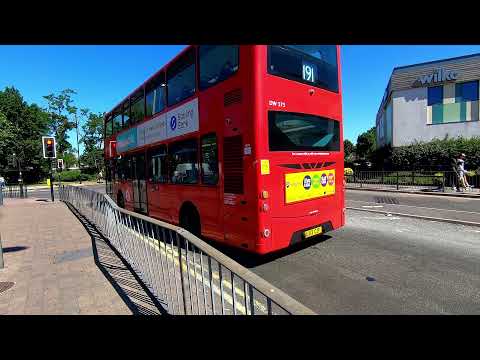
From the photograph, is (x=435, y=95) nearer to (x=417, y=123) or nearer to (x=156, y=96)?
(x=417, y=123)

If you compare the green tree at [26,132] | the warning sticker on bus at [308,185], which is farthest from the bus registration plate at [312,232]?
the green tree at [26,132]

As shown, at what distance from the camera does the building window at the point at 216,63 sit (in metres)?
5.01

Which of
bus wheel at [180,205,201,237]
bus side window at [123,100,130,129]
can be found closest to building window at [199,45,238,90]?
bus wheel at [180,205,201,237]

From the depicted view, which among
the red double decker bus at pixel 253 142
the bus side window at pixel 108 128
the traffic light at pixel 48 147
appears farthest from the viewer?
the traffic light at pixel 48 147

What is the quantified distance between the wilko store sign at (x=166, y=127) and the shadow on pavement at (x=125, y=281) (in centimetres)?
300

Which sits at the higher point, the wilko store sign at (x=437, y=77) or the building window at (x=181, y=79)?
the wilko store sign at (x=437, y=77)

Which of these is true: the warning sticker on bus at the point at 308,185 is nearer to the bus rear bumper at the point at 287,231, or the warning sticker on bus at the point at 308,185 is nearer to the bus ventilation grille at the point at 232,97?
the bus rear bumper at the point at 287,231

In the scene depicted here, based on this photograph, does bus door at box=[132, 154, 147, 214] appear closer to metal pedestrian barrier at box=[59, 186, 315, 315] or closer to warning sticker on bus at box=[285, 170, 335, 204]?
metal pedestrian barrier at box=[59, 186, 315, 315]

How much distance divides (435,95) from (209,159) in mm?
24260

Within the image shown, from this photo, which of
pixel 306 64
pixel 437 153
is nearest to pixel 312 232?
pixel 306 64

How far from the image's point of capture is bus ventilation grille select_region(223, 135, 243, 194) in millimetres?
4945

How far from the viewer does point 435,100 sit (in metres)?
22.7
